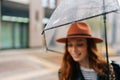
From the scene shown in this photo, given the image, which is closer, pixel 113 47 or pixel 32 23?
pixel 113 47

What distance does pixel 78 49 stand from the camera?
207cm

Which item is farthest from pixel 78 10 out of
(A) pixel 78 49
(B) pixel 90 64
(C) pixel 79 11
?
A: (B) pixel 90 64

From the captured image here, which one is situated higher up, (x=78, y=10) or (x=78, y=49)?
(x=78, y=10)

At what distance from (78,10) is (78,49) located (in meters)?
0.34

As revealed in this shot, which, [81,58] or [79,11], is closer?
[81,58]

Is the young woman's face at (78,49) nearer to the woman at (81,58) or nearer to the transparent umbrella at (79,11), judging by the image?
the woman at (81,58)

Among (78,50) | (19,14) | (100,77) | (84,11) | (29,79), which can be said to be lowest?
(29,79)

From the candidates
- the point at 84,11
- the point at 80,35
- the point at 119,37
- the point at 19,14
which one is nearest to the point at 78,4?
the point at 84,11

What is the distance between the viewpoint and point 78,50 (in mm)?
2064

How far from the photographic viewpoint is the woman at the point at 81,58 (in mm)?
2070

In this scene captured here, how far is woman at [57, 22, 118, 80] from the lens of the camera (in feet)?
6.79

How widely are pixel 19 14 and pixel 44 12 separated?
373cm

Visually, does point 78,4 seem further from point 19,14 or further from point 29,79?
point 19,14

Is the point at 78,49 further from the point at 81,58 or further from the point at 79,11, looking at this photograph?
the point at 79,11
